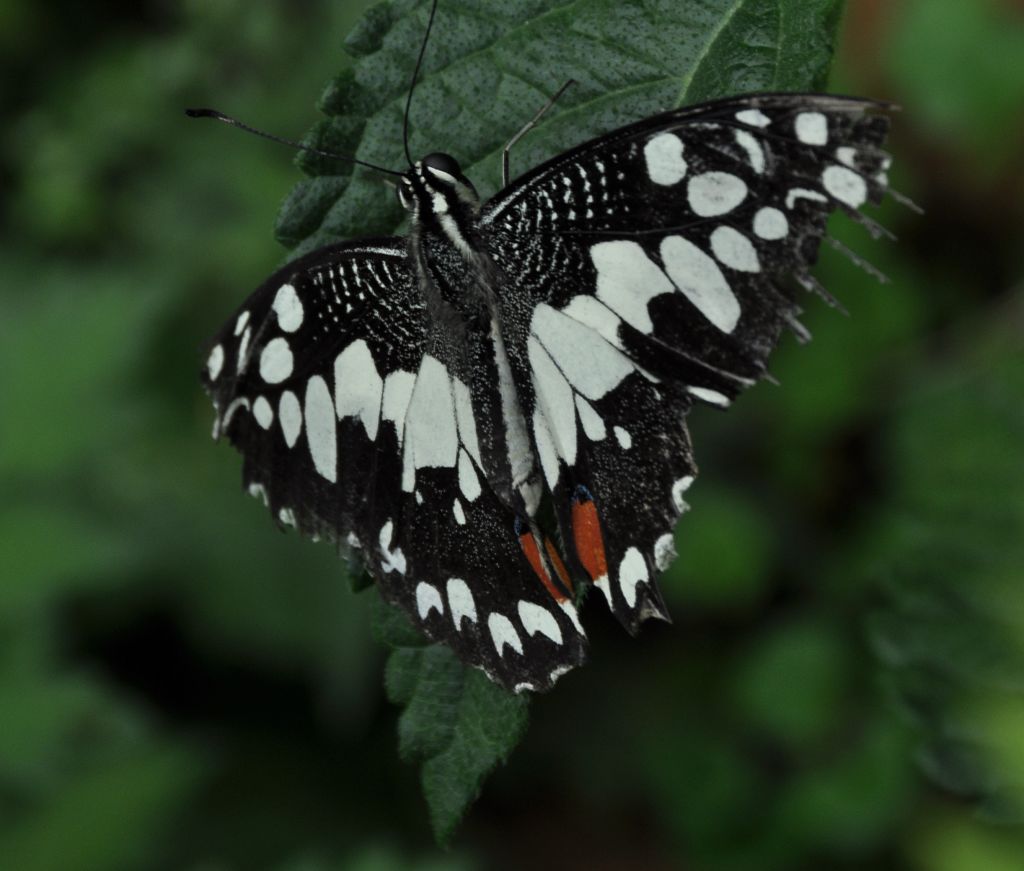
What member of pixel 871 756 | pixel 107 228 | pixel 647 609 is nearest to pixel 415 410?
pixel 647 609

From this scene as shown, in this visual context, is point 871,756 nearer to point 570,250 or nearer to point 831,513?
point 831,513

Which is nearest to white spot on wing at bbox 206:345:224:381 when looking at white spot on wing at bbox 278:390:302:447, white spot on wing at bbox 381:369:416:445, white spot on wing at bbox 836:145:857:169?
white spot on wing at bbox 278:390:302:447

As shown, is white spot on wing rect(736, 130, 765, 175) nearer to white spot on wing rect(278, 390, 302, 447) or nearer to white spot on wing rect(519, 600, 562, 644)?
white spot on wing rect(519, 600, 562, 644)

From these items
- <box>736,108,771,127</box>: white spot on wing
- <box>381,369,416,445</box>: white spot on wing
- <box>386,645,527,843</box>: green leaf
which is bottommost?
<box>386,645,527,843</box>: green leaf

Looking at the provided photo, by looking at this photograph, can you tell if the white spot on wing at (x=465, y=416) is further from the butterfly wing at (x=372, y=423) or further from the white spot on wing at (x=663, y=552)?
the white spot on wing at (x=663, y=552)

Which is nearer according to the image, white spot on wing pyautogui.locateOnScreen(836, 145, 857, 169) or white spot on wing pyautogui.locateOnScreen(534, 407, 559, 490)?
white spot on wing pyautogui.locateOnScreen(836, 145, 857, 169)

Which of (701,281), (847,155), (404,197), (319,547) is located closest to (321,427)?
(404,197)

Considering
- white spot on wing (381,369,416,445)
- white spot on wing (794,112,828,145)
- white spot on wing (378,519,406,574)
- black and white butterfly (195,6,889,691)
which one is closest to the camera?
white spot on wing (794,112,828,145)
